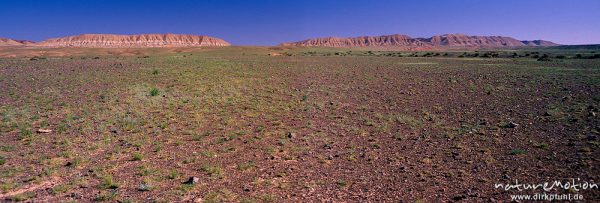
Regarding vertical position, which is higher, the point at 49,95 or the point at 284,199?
the point at 49,95

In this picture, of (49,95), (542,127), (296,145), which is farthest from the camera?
(49,95)

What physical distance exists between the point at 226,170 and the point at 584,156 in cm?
783

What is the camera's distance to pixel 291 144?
1048 cm

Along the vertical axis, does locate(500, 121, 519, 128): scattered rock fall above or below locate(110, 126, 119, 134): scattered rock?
above

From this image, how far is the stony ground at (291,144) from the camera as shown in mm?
7363

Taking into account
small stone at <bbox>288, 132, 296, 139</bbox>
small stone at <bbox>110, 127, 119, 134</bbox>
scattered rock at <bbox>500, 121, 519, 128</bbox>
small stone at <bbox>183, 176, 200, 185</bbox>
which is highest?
scattered rock at <bbox>500, 121, 519, 128</bbox>

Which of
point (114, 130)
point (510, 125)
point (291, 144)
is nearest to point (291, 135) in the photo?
point (291, 144)

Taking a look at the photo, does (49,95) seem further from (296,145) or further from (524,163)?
(524,163)

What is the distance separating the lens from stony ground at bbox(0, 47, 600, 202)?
24.2 feet

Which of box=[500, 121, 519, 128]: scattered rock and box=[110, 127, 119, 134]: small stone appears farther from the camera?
box=[110, 127, 119, 134]: small stone

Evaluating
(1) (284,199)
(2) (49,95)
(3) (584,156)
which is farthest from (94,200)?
(2) (49,95)

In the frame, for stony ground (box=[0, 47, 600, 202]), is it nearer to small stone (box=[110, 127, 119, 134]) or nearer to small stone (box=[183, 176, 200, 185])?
small stone (box=[183, 176, 200, 185])

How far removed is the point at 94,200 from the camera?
689cm

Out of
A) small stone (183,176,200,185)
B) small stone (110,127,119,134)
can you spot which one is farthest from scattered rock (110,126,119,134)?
small stone (183,176,200,185)
